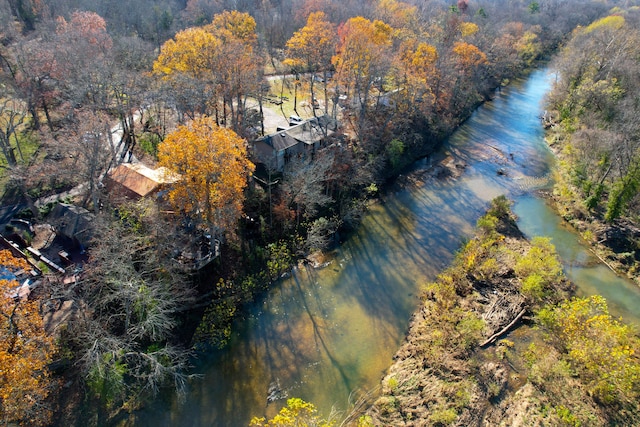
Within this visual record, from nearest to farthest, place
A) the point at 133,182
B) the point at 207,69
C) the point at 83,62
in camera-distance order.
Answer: the point at 133,182 → the point at 207,69 → the point at 83,62

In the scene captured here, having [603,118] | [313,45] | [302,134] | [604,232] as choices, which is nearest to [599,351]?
[604,232]

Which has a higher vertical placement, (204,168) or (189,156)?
(189,156)

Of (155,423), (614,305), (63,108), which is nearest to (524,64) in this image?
(614,305)

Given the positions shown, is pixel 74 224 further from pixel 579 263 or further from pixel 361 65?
pixel 579 263

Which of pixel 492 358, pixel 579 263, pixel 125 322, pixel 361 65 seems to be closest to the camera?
pixel 125 322

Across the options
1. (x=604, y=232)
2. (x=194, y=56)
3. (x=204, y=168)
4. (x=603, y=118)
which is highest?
(x=194, y=56)

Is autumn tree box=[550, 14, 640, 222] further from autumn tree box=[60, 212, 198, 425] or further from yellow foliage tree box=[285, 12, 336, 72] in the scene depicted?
autumn tree box=[60, 212, 198, 425]

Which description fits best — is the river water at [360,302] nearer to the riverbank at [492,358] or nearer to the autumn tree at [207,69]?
the riverbank at [492,358]

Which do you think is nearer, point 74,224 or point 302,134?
point 74,224
